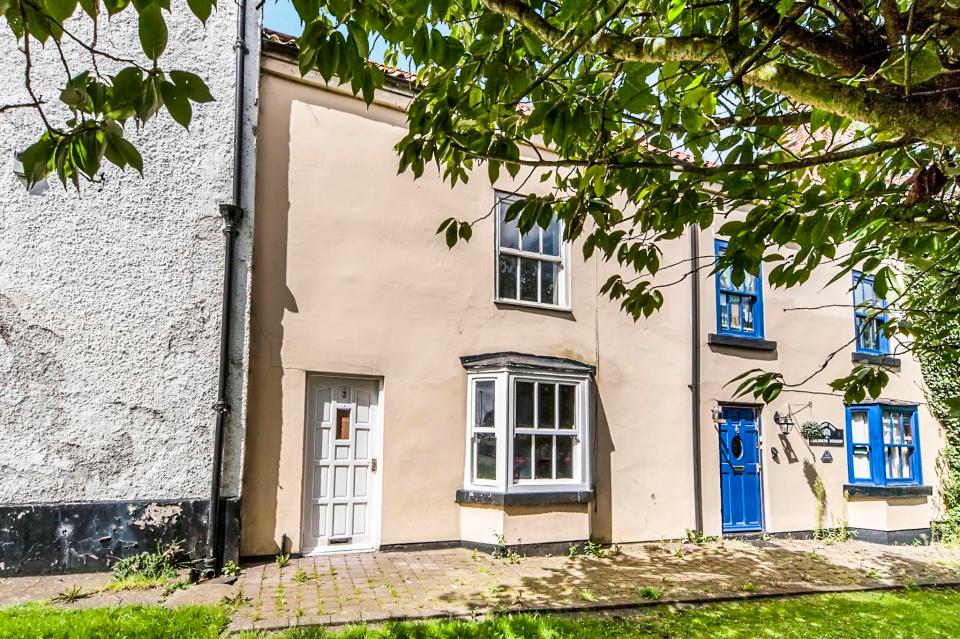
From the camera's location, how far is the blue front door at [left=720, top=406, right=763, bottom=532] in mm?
9992

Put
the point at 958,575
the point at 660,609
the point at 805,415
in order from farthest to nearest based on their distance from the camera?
the point at 805,415 → the point at 958,575 → the point at 660,609

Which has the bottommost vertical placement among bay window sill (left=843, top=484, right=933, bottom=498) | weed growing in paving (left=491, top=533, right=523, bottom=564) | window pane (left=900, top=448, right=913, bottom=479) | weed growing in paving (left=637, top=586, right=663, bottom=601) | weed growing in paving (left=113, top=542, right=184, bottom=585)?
weed growing in paving (left=637, top=586, right=663, bottom=601)

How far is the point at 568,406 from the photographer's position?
8797 mm

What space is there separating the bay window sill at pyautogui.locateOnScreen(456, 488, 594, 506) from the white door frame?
42.5 inches

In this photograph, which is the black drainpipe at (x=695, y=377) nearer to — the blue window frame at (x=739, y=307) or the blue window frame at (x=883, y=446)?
the blue window frame at (x=739, y=307)

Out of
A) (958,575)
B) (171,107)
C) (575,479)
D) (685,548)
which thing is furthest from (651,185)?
(958,575)

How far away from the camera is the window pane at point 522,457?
26.7ft

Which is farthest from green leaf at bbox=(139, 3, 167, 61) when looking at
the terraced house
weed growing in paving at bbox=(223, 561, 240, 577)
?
weed growing in paving at bbox=(223, 561, 240, 577)

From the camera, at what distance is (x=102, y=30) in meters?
6.67

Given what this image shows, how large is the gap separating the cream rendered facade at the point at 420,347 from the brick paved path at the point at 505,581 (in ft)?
1.69

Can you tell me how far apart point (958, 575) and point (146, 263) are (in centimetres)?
1079

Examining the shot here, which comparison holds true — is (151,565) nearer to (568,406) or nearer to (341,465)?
(341,465)

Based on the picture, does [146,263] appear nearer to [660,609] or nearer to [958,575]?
[660,609]

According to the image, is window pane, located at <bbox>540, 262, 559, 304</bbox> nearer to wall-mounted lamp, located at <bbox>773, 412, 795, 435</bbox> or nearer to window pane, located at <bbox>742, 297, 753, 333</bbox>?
window pane, located at <bbox>742, 297, 753, 333</bbox>
